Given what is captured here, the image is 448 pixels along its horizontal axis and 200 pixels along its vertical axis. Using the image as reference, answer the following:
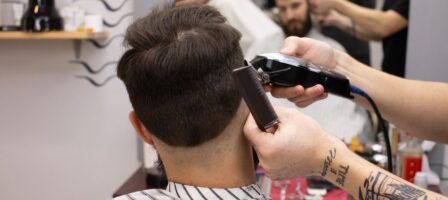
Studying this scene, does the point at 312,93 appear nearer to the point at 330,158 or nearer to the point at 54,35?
the point at 330,158

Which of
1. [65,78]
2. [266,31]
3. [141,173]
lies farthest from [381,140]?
[65,78]

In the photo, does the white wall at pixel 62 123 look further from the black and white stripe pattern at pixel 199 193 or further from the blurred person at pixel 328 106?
the black and white stripe pattern at pixel 199 193

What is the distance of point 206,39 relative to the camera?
3.05 ft

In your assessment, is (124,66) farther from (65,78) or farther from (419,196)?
(65,78)

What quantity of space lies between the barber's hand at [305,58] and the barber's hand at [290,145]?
0.59 ft

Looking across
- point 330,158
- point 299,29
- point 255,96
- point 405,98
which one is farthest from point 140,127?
point 299,29

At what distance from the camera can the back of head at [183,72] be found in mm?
912

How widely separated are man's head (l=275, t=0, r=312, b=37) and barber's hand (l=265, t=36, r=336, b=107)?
0.77 metres

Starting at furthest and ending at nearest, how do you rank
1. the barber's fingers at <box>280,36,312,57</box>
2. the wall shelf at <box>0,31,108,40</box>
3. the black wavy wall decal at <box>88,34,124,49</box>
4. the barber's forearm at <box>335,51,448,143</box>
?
1. the black wavy wall decal at <box>88,34,124,49</box>
2. the wall shelf at <box>0,31,108,40</box>
3. the barber's forearm at <box>335,51,448,143</box>
4. the barber's fingers at <box>280,36,312,57</box>

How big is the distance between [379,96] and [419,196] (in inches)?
18.7

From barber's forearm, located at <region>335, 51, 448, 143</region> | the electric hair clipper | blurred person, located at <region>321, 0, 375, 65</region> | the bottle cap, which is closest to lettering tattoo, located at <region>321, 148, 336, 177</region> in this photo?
the electric hair clipper

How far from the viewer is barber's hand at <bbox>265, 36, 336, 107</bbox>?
111 cm

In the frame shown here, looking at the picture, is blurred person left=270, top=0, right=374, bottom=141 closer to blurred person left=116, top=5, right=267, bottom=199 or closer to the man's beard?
the man's beard

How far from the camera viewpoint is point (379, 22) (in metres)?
2.04
